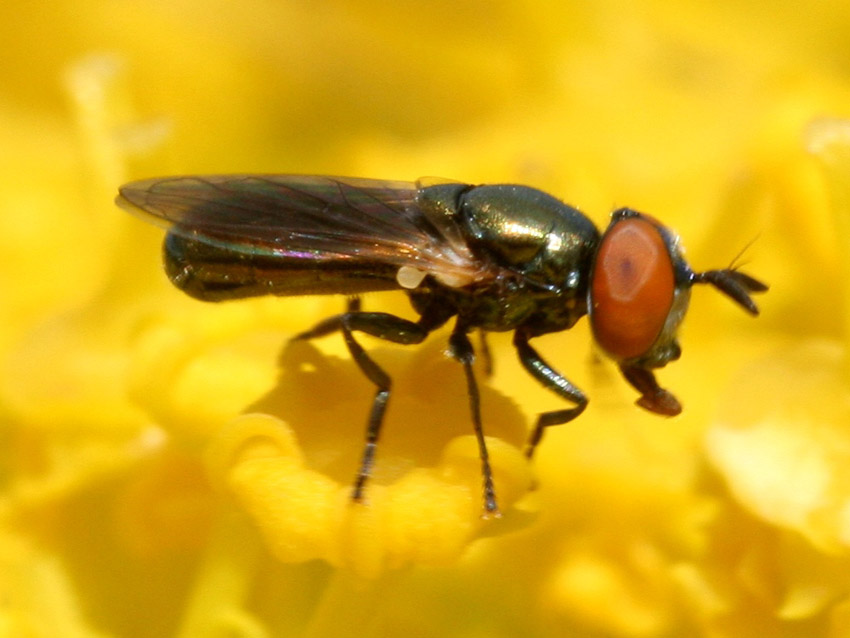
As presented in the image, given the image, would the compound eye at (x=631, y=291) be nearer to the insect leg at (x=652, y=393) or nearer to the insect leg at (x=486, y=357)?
the insect leg at (x=652, y=393)

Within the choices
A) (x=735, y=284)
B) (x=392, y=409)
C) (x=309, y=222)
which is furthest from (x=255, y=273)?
(x=735, y=284)

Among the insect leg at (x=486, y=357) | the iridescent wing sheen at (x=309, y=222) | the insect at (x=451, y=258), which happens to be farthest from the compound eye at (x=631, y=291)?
the insect leg at (x=486, y=357)

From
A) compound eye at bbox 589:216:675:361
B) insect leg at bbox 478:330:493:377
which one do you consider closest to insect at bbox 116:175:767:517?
compound eye at bbox 589:216:675:361

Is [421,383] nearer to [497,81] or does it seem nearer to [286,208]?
[286,208]

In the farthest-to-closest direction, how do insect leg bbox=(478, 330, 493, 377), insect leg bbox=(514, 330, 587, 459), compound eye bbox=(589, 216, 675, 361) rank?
insect leg bbox=(478, 330, 493, 377) < insect leg bbox=(514, 330, 587, 459) < compound eye bbox=(589, 216, 675, 361)

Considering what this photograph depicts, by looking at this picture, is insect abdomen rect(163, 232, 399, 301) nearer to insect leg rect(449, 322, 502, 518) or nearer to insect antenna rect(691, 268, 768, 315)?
insect leg rect(449, 322, 502, 518)

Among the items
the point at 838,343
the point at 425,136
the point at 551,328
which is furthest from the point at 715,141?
the point at 551,328

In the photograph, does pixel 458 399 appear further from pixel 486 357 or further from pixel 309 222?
pixel 309 222
